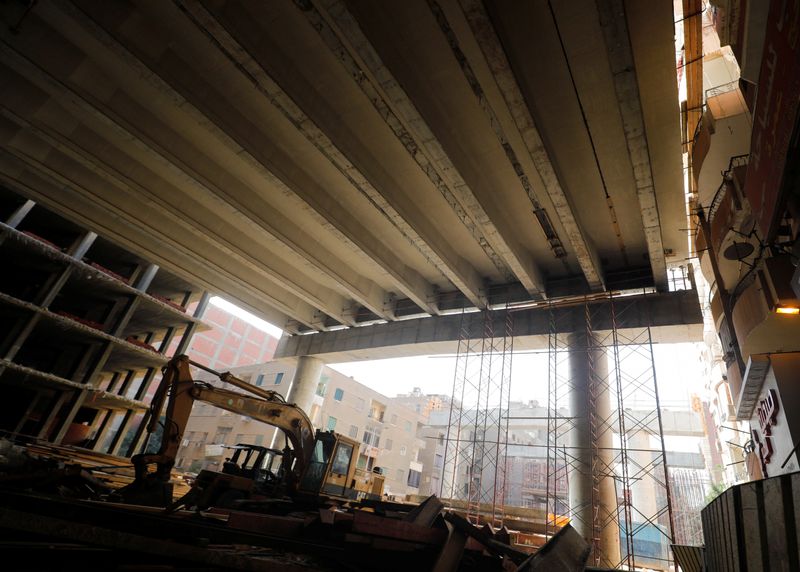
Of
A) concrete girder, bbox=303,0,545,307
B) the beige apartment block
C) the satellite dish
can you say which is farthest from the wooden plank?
the beige apartment block

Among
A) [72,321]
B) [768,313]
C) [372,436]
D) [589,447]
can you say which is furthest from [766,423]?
[372,436]

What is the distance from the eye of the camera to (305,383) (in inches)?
851

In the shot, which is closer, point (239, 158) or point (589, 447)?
point (239, 158)

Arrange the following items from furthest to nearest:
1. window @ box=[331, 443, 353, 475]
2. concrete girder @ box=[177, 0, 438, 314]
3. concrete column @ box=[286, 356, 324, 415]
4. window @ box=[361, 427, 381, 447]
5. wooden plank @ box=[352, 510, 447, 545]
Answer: window @ box=[361, 427, 381, 447]
concrete column @ box=[286, 356, 324, 415]
window @ box=[331, 443, 353, 475]
concrete girder @ box=[177, 0, 438, 314]
wooden plank @ box=[352, 510, 447, 545]

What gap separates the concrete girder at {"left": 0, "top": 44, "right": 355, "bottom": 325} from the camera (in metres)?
9.92

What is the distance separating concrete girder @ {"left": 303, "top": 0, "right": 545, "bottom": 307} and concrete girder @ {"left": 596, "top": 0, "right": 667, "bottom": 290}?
12.6 feet

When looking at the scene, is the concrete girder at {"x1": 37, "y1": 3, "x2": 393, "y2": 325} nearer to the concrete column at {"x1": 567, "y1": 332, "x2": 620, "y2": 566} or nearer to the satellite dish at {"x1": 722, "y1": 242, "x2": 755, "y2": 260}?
the concrete column at {"x1": 567, "y1": 332, "x2": 620, "y2": 566}

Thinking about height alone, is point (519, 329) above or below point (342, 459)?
above

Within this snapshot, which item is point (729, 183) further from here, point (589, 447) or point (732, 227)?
point (589, 447)

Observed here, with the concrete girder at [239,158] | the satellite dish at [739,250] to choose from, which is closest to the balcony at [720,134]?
the satellite dish at [739,250]

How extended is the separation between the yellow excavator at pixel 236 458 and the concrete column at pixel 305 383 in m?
7.85

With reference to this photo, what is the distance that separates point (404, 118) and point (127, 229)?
1416cm

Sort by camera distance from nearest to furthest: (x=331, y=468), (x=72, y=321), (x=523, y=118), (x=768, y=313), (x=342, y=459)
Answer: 1. (x=768, y=313)
2. (x=523, y=118)
3. (x=331, y=468)
4. (x=342, y=459)
5. (x=72, y=321)

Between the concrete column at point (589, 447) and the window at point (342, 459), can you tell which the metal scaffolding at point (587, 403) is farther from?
the window at point (342, 459)
